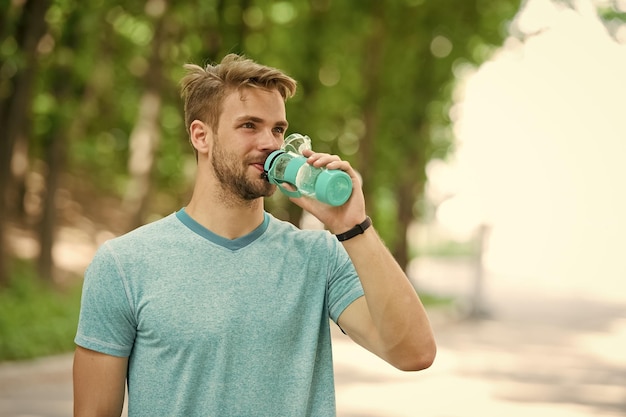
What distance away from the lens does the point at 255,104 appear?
3225 millimetres

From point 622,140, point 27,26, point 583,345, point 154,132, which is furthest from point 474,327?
point 27,26

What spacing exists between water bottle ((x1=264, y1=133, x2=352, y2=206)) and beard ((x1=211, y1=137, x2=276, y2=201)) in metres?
0.06

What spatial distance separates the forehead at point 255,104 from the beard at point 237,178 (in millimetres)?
121

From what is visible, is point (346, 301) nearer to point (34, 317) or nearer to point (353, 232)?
point (353, 232)

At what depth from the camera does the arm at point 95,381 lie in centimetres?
300

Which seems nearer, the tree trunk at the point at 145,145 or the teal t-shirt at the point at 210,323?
the teal t-shirt at the point at 210,323

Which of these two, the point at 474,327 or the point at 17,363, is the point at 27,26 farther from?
the point at 474,327

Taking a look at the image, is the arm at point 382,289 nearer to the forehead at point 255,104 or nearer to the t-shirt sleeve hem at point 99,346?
the forehead at point 255,104

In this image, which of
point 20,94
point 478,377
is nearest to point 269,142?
point 478,377

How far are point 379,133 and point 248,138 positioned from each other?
22.9 m

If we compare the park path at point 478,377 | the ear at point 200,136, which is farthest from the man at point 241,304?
the park path at point 478,377

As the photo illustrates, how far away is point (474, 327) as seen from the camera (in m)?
20.7

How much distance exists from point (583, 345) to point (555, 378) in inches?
199

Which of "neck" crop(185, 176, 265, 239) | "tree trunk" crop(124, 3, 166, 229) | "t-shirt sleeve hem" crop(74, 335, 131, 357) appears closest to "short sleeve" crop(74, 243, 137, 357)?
"t-shirt sleeve hem" crop(74, 335, 131, 357)
